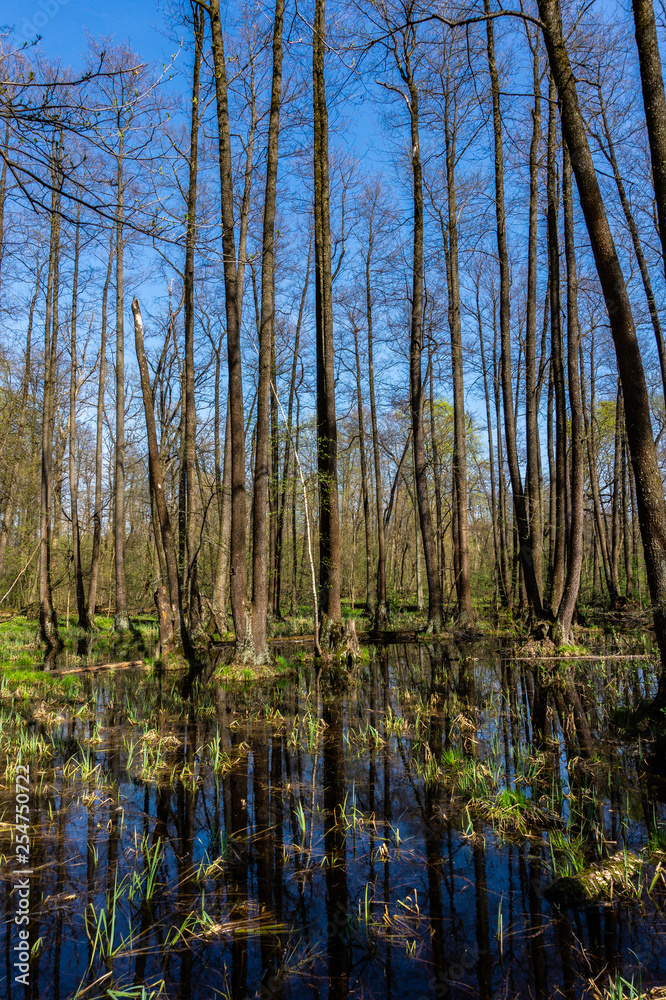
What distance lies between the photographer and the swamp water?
236 cm

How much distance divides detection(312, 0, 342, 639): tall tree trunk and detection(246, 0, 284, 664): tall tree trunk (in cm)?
86

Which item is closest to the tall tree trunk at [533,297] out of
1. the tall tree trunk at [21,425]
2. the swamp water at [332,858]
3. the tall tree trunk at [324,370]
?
the tall tree trunk at [324,370]

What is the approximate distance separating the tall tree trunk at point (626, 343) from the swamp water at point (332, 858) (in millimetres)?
1748

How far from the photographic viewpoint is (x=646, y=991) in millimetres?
2098

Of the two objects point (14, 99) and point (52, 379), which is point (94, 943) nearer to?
point (14, 99)

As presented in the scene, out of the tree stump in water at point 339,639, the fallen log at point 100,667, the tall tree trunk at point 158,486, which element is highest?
the tall tree trunk at point 158,486

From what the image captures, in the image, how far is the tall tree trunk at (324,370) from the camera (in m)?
10.2

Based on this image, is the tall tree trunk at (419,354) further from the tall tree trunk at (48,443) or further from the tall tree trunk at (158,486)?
the tall tree trunk at (48,443)

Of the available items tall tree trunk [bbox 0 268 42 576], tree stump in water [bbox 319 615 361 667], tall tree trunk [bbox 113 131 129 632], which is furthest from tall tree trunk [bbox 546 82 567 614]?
tall tree trunk [bbox 0 268 42 576]

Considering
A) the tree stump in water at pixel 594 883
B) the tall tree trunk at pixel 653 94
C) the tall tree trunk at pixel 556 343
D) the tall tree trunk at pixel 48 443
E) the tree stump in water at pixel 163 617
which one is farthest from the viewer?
the tall tree trunk at pixel 48 443

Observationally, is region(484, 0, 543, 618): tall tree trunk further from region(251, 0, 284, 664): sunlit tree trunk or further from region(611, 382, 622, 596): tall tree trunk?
region(611, 382, 622, 596): tall tree trunk

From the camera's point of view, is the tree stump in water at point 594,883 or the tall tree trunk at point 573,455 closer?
the tree stump in water at point 594,883

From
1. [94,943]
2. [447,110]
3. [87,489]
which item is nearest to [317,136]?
[447,110]

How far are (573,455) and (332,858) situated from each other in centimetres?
923
